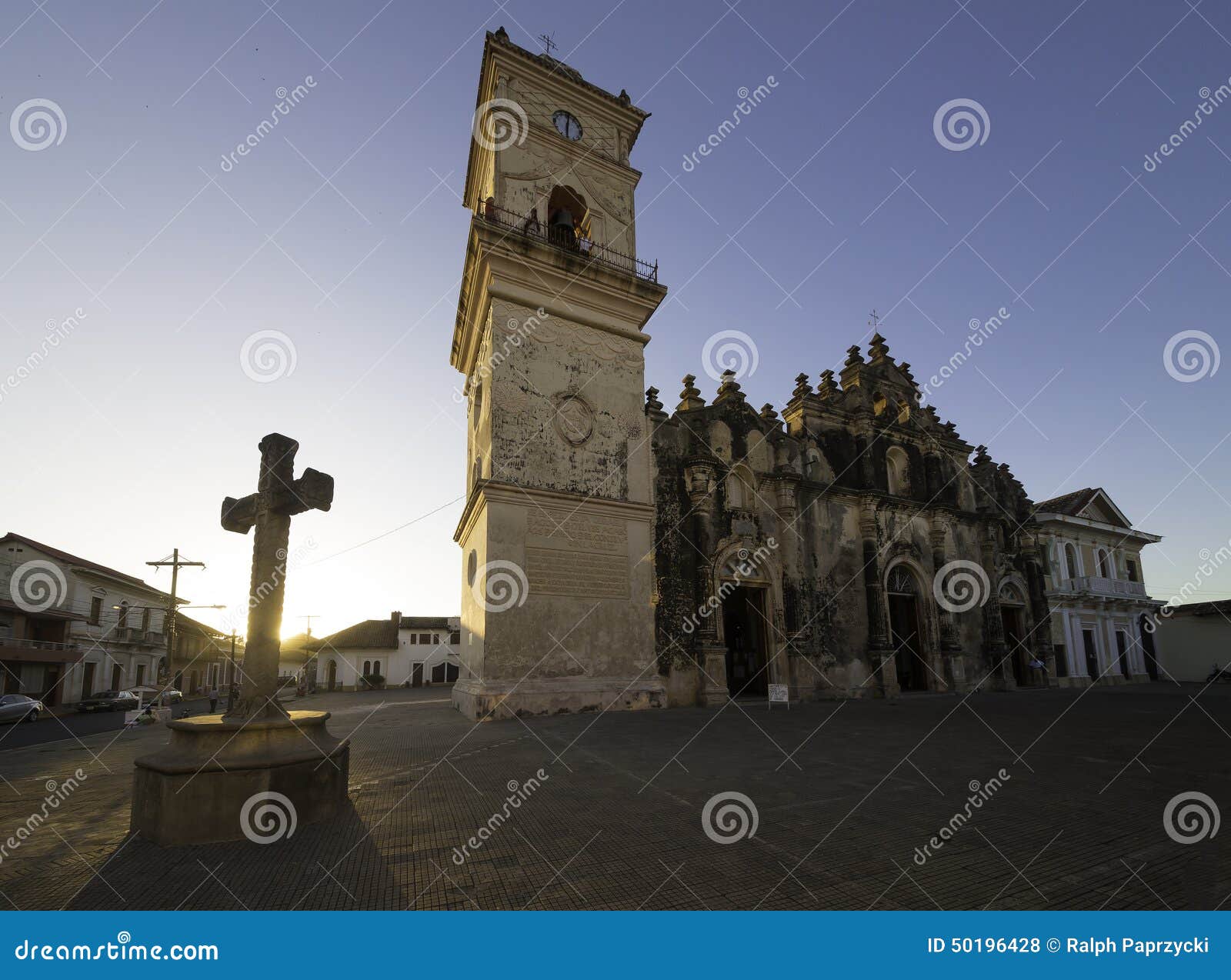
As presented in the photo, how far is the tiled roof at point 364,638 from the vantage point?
53.2 meters

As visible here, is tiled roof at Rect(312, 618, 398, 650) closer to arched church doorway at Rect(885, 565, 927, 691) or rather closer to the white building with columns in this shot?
arched church doorway at Rect(885, 565, 927, 691)

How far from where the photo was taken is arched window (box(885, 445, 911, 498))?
23.5 m

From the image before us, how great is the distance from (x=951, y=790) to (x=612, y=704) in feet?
30.3

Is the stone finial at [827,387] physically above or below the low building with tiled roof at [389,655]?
above

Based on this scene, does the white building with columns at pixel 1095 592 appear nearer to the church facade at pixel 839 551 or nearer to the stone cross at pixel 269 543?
the church facade at pixel 839 551

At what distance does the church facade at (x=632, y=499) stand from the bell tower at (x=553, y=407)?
0.16ft

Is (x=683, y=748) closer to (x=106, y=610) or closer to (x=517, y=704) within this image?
(x=517, y=704)

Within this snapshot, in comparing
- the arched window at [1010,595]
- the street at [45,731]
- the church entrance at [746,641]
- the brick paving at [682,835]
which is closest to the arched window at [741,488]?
the church entrance at [746,641]

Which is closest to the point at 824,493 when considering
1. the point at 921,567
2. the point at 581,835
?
the point at 921,567

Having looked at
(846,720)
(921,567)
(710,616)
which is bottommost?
(846,720)

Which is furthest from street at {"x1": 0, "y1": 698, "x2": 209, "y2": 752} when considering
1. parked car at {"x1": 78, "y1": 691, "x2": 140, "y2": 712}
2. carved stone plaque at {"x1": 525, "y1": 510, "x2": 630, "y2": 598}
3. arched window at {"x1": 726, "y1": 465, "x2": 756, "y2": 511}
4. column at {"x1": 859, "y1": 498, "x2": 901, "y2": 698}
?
column at {"x1": 859, "y1": 498, "x2": 901, "y2": 698}

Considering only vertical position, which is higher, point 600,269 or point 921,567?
point 600,269

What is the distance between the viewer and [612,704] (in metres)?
14.2

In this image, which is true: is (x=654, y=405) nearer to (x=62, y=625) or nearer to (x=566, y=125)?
(x=566, y=125)
